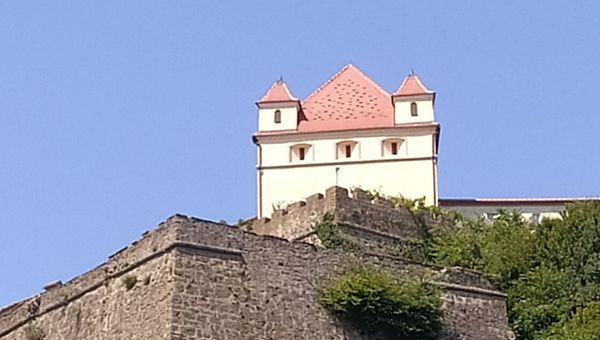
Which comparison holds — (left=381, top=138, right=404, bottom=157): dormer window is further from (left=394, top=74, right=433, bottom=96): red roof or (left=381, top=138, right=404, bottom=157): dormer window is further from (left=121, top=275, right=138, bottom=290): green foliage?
(left=121, top=275, right=138, bottom=290): green foliage

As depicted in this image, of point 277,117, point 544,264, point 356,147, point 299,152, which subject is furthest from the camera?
point 277,117

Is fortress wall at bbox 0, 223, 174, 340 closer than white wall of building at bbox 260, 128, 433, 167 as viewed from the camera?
Yes

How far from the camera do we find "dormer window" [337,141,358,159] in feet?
204

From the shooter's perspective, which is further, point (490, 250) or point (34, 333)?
point (490, 250)

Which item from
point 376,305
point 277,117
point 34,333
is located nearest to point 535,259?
Result: point 376,305

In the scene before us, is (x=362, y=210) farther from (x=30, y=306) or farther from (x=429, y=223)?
(x=30, y=306)

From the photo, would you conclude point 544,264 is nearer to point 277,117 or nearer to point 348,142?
point 348,142

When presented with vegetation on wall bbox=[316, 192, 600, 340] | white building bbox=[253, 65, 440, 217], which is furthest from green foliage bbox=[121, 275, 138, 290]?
white building bbox=[253, 65, 440, 217]

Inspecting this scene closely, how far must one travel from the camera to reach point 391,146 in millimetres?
62312

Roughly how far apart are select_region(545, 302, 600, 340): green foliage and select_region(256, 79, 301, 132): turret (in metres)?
25.3

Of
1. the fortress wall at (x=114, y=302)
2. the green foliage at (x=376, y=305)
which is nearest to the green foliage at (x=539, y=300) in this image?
the green foliage at (x=376, y=305)

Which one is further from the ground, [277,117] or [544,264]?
[277,117]

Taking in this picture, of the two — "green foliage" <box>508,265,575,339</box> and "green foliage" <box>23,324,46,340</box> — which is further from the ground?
"green foliage" <box>508,265,575,339</box>

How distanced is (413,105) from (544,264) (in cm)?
2126
